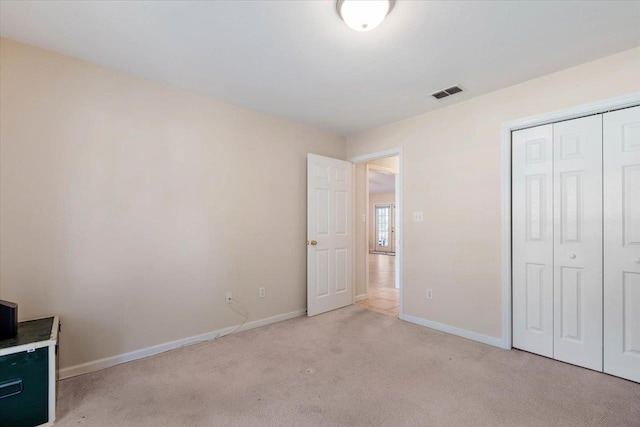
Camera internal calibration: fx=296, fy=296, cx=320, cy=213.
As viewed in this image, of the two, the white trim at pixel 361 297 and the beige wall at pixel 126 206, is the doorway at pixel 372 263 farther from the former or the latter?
the beige wall at pixel 126 206

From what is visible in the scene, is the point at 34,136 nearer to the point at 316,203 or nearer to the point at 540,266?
the point at 316,203

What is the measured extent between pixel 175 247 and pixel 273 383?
1517mm

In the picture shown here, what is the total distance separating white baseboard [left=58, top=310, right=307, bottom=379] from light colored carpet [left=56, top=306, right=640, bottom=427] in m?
0.07

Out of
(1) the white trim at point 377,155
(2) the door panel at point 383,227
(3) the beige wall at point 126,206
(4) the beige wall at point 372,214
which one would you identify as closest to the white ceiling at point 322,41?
(3) the beige wall at point 126,206

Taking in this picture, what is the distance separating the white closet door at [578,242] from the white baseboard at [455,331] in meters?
0.46

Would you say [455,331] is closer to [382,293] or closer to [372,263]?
[382,293]

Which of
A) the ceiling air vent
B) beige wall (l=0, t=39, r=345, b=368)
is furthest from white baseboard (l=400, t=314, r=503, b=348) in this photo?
the ceiling air vent

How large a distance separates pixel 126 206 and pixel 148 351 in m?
1.30

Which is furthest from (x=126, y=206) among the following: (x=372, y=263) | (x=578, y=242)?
(x=372, y=263)

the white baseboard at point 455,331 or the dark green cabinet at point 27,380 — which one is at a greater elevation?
the dark green cabinet at point 27,380

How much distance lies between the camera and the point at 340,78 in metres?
2.63

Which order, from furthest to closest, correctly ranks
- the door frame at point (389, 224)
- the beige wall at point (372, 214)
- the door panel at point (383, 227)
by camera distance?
the beige wall at point (372, 214) → the door panel at point (383, 227) → the door frame at point (389, 224)

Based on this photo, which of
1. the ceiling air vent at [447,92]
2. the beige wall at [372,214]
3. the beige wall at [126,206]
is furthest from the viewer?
the beige wall at [372,214]

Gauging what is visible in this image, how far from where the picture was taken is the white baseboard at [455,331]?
2.85 metres
